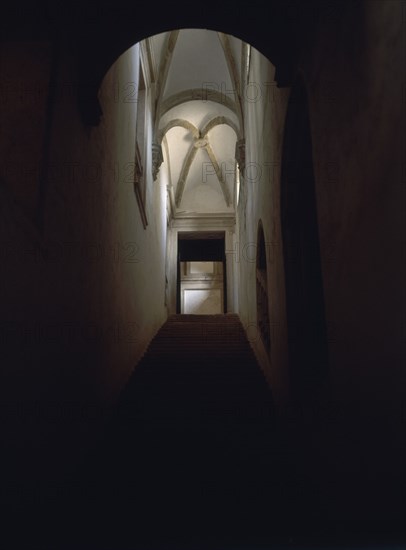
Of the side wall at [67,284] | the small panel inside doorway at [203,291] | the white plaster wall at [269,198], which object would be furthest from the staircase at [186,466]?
the small panel inside doorway at [203,291]

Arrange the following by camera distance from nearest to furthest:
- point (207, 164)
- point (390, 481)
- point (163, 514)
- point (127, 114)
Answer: point (390, 481) → point (163, 514) → point (127, 114) → point (207, 164)

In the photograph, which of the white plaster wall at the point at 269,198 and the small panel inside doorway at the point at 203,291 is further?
the small panel inside doorway at the point at 203,291

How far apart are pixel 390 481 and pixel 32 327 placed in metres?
1.90

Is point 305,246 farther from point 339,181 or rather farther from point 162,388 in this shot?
point 162,388

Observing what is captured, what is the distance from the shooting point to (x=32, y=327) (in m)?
2.64

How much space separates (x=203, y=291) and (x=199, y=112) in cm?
746

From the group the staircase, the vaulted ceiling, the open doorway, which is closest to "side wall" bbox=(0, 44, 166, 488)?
→ the staircase

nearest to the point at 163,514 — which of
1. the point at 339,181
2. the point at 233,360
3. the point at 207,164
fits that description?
the point at 339,181

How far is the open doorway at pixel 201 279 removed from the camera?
17.2m

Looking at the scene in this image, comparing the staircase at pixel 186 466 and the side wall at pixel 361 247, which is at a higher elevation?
the side wall at pixel 361 247

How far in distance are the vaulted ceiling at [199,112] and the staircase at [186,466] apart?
5885 mm

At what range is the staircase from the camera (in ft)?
8.86

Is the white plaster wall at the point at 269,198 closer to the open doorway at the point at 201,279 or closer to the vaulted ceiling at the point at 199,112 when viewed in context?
the vaulted ceiling at the point at 199,112

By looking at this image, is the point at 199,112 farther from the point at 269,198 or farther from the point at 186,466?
the point at 186,466
